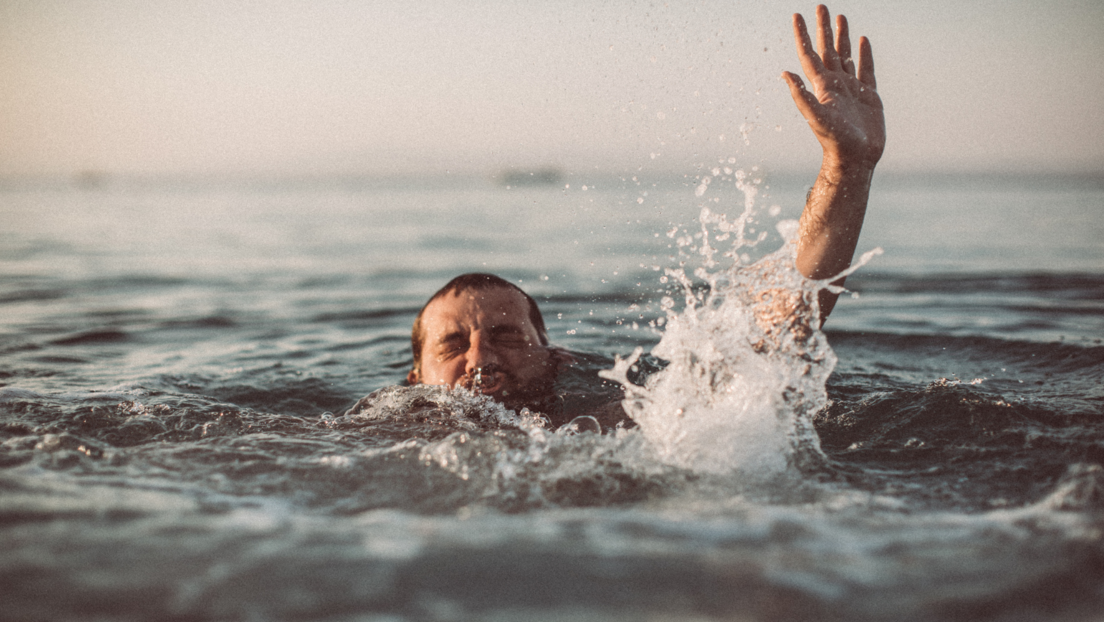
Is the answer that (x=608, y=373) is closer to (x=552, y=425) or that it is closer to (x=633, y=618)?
(x=552, y=425)

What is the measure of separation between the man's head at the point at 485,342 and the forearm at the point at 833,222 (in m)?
1.35

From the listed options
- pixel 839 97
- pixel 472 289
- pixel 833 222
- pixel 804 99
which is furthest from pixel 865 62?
pixel 472 289

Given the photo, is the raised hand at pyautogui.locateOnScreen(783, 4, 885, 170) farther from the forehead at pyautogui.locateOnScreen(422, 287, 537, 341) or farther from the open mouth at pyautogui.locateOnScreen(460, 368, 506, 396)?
the open mouth at pyautogui.locateOnScreen(460, 368, 506, 396)

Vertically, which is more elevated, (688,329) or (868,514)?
(688,329)

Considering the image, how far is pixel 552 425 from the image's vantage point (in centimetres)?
358

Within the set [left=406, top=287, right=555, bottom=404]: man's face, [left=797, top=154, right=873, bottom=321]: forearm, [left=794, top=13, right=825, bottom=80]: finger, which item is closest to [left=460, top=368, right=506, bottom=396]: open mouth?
[left=406, top=287, right=555, bottom=404]: man's face

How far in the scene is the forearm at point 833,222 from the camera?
3262 mm

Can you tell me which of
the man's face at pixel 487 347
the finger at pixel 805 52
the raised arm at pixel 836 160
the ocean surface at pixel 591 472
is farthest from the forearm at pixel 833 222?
the man's face at pixel 487 347

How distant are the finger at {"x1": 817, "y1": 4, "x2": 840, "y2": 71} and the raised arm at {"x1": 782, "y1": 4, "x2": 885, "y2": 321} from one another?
0.07 meters

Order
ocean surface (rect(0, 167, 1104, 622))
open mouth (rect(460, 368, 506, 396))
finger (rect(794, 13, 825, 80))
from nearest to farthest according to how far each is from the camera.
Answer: ocean surface (rect(0, 167, 1104, 622))
finger (rect(794, 13, 825, 80))
open mouth (rect(460, 368, 506, 396))

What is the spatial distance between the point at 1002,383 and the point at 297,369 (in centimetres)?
436

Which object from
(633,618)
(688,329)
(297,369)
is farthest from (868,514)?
(297,369)

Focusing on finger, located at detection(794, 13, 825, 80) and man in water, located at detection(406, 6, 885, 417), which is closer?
man in water, located at detection(406, 6, 885, 417)

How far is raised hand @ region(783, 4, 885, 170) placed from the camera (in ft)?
10.6
